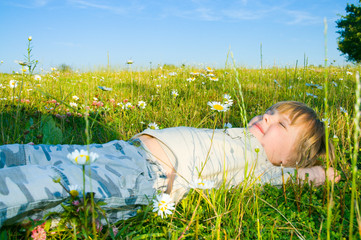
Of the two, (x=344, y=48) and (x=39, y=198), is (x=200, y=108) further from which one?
(x=344, y=48)

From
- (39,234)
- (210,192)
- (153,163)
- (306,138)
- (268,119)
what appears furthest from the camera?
(268,119)

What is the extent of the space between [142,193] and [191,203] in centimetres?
29

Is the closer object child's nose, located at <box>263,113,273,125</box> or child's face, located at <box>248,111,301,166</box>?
child's face, located at <box>248,111,301,166</box>

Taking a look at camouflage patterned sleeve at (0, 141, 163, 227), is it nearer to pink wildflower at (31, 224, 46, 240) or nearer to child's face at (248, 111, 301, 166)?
pink wildflower at (31, 224, 46, 240)

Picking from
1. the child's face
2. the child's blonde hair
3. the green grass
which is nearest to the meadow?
the green grass

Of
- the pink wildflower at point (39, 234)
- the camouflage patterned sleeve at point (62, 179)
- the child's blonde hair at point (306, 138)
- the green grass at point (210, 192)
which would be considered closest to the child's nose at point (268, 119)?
the child's blonde hair at point (306, 138)

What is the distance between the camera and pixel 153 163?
72.0 inches

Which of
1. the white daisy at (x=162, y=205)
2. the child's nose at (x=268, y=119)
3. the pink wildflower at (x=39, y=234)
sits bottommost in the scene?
the pink wildflower at (x=39, y=234)

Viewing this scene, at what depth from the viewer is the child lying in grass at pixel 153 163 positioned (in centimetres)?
125

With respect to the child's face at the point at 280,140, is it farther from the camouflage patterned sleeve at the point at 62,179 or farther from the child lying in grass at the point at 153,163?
the camouflage patterned sleeve at the point at 62,179

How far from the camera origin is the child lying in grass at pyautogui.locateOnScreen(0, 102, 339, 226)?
1.25 metres

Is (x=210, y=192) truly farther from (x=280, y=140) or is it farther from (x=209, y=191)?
(x=280, y=140)

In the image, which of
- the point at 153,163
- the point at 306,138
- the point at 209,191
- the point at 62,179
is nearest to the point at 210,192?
the point at 209,191

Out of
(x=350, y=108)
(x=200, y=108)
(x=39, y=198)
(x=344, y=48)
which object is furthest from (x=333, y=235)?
(x=344, y=48)
